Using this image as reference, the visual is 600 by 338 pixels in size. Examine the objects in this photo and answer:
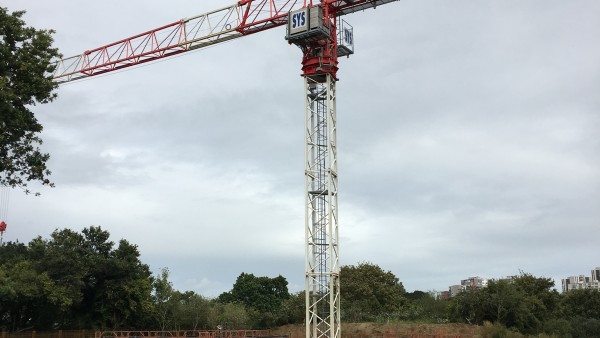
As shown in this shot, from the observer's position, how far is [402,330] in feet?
150

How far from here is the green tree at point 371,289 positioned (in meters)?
62.4

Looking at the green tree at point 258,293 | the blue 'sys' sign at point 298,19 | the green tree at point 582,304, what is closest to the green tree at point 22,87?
the blue 'sys' sign at point 298,19

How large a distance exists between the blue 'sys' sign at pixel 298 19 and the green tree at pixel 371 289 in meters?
34.8

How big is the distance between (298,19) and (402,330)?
86.5 ft

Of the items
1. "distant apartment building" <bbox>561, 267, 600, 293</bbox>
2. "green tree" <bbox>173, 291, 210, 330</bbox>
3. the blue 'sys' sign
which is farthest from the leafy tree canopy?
"distant apartment building" <bbox>561, 267, 600, 293</bbox>

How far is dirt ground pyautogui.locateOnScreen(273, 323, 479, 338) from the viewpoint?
A: 4256 cm

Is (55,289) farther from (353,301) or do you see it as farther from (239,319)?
(353,301)

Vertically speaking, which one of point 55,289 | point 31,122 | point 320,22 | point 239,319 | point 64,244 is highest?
point 320,22

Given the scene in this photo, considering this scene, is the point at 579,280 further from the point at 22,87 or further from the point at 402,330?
the point at 22,87

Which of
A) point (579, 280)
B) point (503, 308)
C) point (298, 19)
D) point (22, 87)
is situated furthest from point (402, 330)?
point (579, 280)

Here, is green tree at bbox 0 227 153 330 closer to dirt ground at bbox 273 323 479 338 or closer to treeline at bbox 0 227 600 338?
treeline at bbox 0 227 600 338

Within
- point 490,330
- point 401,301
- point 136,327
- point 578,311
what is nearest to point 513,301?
point 490,330

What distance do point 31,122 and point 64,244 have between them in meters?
27.1

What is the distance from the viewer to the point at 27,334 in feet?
142
